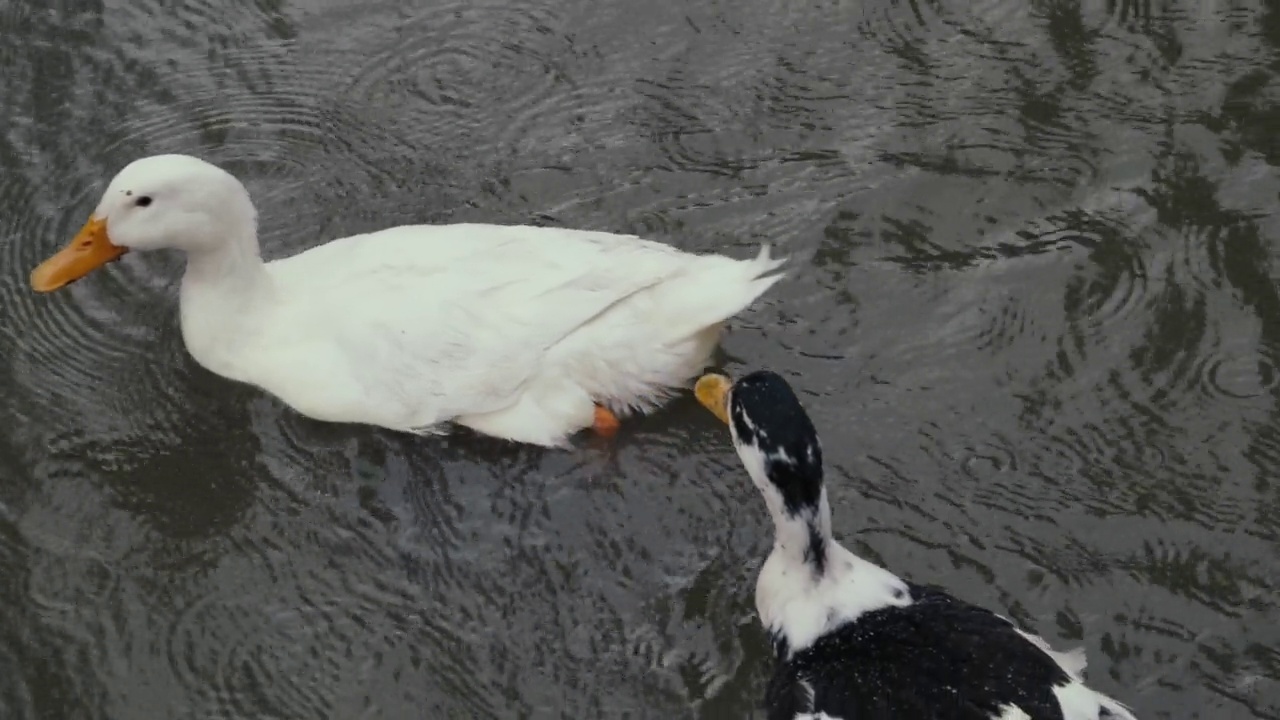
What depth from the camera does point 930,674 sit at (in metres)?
3.55

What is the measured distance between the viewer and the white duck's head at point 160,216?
462 centimetres

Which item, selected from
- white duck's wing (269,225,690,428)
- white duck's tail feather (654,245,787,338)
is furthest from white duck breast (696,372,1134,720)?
white duck's wing (269,225,690,428)

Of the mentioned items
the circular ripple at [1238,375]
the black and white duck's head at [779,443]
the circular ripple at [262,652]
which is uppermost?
the black and white duck's head at [779,443]

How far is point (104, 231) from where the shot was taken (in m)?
4.71

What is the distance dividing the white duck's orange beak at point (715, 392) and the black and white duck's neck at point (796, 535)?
0.21m

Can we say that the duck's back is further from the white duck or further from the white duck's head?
the white duck's head

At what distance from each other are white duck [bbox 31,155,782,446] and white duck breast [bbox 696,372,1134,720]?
537 millimetres

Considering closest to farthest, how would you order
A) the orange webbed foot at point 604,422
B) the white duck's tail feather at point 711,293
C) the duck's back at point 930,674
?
1. the duck's back at point 930,674
2. the white duck's tail feather at point 711,293
3. the orange webbed foot at point 604,422

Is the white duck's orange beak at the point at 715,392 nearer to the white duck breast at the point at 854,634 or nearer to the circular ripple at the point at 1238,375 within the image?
the white duck breast at the point at 854,634

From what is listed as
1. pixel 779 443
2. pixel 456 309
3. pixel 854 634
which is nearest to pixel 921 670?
pixel 854 634

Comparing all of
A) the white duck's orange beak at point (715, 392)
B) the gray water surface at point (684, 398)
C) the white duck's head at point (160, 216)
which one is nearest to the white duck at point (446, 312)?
the white duck's head at point (160, 216)

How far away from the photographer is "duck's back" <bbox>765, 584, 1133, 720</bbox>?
3.44 meters

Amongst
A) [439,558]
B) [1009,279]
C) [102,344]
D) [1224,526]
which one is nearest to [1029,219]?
[1009,279]

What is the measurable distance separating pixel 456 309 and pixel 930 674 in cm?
189
